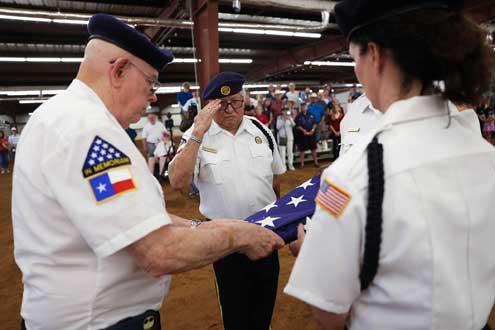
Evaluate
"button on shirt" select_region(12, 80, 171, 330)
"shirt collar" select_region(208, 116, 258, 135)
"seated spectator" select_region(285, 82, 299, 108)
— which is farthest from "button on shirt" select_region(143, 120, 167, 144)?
"button on shirt" select_region(12, 80, 171, 330)

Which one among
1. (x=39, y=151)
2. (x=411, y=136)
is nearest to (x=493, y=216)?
(x=411, y=136)

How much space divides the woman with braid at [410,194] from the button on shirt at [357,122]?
4.52ft

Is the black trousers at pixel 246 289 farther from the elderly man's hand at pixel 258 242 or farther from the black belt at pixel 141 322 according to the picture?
the black belt at pixel 141 322

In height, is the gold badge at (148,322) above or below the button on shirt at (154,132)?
below

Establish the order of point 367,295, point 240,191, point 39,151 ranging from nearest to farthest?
1. point 367,295
2. point 39,151
3. point 240,191

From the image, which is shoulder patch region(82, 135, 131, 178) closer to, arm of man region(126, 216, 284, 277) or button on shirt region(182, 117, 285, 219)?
arm of man region(126, 216, 284, 277)

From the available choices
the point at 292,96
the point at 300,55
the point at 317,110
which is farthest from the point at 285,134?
the point at 300,55

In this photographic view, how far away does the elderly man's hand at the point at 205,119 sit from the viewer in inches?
85.6

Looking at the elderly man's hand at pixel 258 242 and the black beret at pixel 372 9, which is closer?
the black beret at pixel 372 9

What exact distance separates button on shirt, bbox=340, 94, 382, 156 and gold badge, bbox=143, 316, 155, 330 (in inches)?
63.3

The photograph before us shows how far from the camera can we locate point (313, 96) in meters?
10.6

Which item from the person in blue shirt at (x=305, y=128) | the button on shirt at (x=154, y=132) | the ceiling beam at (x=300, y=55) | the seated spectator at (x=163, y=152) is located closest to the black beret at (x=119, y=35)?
the seated spectator at (x=163, y=152)

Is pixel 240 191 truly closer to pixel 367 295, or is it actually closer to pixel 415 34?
pixel 367 295

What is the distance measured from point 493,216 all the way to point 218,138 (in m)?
1.72
